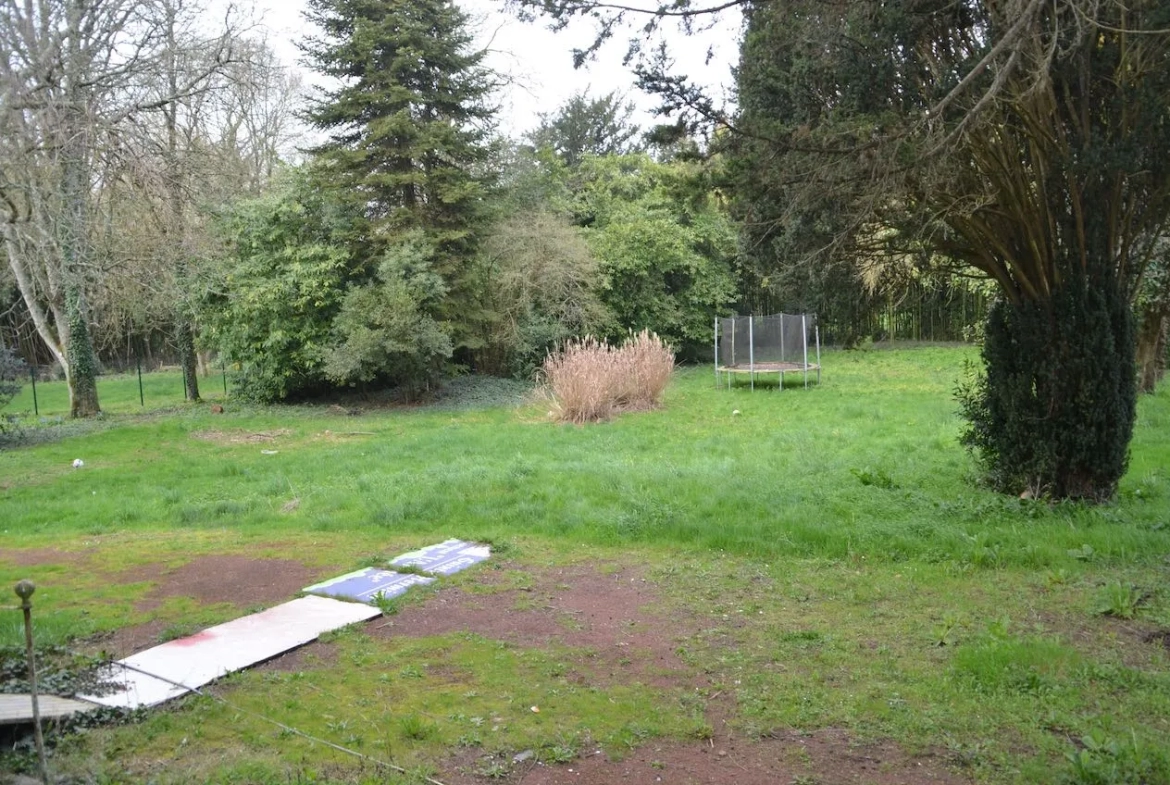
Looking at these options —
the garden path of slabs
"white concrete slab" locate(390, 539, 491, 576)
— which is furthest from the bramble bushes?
the garden path of slabs

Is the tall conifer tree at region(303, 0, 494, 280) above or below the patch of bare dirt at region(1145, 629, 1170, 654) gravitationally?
above

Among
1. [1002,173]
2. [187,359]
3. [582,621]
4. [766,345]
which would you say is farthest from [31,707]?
[187,359]

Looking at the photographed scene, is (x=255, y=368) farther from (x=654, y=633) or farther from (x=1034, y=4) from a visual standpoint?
(x=1034, y=4)

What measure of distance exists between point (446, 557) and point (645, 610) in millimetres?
1757

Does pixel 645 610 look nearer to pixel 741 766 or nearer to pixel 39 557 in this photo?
pixel 741 766

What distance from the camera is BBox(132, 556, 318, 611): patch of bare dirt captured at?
5.05m

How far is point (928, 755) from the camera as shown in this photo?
3.04 m

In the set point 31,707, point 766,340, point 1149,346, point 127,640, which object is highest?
point 766,340

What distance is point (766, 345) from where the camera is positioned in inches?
721

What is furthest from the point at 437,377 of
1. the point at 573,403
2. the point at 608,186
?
the point at 608,186

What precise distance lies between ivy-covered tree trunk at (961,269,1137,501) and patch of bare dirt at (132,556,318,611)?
18.7 feet

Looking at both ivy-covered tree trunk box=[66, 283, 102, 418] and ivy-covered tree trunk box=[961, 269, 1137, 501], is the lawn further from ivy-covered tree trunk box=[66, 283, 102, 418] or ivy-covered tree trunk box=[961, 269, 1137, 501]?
ivy-covered tree trunk box=[66, 283, 102, 418]

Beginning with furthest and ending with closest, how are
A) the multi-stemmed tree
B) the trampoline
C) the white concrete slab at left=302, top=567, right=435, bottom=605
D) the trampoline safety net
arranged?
1. the trampoline safety net
2. the trampoline
3. the multi-stemmed tree
4. the white concrete slab at left=302, top=567, right=435, bottom=605

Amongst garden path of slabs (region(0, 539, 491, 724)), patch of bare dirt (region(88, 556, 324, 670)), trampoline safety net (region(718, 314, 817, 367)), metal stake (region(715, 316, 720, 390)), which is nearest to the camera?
garden path of slabs (region(0, 539, 491, 724))
